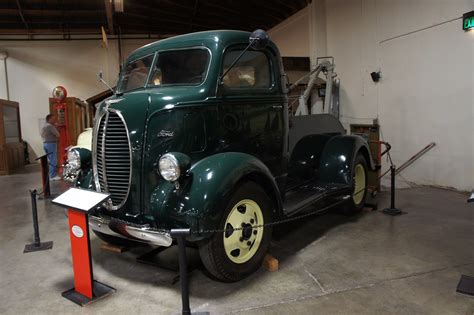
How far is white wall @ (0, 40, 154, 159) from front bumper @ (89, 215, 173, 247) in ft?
36.1

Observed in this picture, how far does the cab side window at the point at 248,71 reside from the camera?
11.0 feet

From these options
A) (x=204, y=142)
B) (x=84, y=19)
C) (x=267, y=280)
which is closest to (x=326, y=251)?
(x=267, y=280)

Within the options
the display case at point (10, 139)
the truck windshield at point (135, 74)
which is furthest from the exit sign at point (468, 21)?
the display case at point (10, 139)

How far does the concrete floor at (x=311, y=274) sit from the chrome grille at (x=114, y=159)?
77cm

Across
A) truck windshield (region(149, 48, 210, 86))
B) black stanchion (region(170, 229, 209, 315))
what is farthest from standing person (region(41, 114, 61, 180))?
black stanchion (region(170, 229, 209, 315))

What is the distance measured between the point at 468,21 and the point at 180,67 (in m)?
4.62

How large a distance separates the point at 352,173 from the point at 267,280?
1.94m

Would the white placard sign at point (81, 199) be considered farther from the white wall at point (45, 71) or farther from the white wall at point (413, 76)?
the white wall at point (45, 71)

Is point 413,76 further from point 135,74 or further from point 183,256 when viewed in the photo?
point 183,256

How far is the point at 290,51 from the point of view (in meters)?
11.1

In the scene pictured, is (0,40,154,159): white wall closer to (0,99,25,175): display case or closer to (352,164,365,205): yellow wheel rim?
(0,99,25,175): display case

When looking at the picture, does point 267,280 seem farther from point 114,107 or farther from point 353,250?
point 114,107

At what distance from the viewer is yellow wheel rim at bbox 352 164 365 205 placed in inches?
193

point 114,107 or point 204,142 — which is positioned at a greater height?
point 114,107
